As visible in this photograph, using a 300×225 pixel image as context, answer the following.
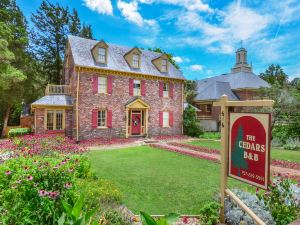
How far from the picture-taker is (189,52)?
114 ft

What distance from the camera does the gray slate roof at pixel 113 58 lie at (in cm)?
1913

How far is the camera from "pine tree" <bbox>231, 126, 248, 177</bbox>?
3926mm

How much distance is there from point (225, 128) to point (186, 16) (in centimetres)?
1351

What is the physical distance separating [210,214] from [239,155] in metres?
1.32

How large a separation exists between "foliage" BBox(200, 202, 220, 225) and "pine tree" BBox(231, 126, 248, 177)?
3.00ft

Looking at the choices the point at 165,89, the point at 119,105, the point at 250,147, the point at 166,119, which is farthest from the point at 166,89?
the point at 250,147

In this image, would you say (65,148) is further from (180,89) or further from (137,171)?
(180,89)

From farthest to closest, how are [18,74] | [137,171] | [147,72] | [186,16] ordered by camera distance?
[147,72] → [18,74] → [186,16] → [137,171]

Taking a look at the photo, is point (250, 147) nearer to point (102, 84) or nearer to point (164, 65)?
point (102, 84)

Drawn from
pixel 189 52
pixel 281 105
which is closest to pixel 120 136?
pixel 281 105

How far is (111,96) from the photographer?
20.3 metres

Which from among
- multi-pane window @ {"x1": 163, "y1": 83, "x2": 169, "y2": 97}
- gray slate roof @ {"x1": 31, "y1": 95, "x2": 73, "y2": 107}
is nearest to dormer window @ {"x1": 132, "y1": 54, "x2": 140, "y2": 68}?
multi-pane window @ {"x1": 163, "y1": 83, "x2": 169, "y2": 97}

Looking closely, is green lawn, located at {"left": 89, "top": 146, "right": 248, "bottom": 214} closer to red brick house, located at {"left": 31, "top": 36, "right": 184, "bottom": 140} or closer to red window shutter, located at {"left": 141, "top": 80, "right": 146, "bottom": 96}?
red brick house, located at {"left": 31, "top": 36, "right": 184, "bottom": 140}

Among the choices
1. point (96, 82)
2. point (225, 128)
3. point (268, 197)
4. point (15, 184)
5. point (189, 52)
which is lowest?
point (268, 197)
